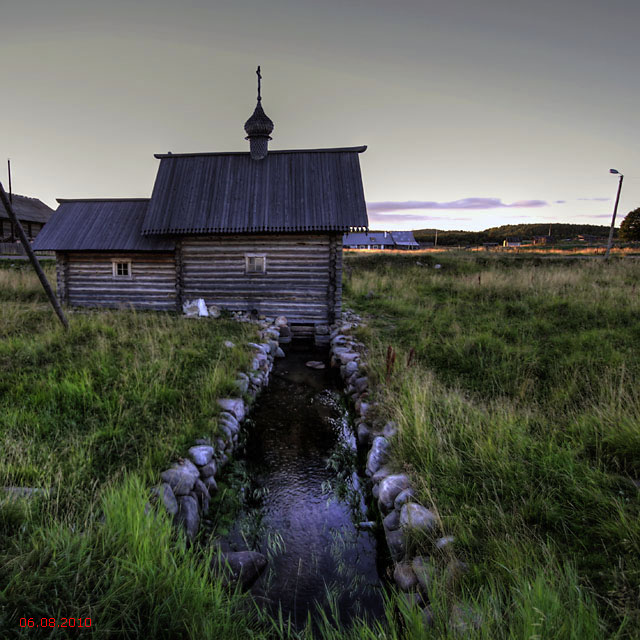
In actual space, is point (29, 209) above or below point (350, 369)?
above

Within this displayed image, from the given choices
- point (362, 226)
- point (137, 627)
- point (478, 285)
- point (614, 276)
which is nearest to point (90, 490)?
point (137, 627)

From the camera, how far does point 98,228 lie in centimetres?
1415

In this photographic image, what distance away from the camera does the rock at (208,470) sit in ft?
14.1

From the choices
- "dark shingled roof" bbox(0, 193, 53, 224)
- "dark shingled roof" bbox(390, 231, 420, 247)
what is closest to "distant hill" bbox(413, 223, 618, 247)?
"dark shingled roof" bbox(390, 231, 420, 247)

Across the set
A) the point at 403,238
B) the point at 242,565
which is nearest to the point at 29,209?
the point at 242,565

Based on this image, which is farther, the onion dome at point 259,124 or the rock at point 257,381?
the onion dome at point 259,124

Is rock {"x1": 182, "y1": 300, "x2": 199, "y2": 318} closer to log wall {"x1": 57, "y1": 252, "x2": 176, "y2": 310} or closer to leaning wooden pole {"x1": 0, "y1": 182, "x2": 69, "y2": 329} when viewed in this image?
log wall {"x1": 57, "y1": 252, "x2": 176, "y2": 310}

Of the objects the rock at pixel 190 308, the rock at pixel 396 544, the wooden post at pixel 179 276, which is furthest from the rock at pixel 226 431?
the wooden post at pixel 179 276

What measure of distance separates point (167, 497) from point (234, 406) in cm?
233

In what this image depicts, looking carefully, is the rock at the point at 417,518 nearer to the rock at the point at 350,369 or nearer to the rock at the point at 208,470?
the rock at the point at 208,470

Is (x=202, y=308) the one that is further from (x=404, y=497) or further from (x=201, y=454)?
(x=404, y=497)

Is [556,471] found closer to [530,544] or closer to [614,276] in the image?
[530,544]

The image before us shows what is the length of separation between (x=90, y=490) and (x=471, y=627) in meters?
3.30

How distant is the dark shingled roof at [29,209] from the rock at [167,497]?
4259cm
